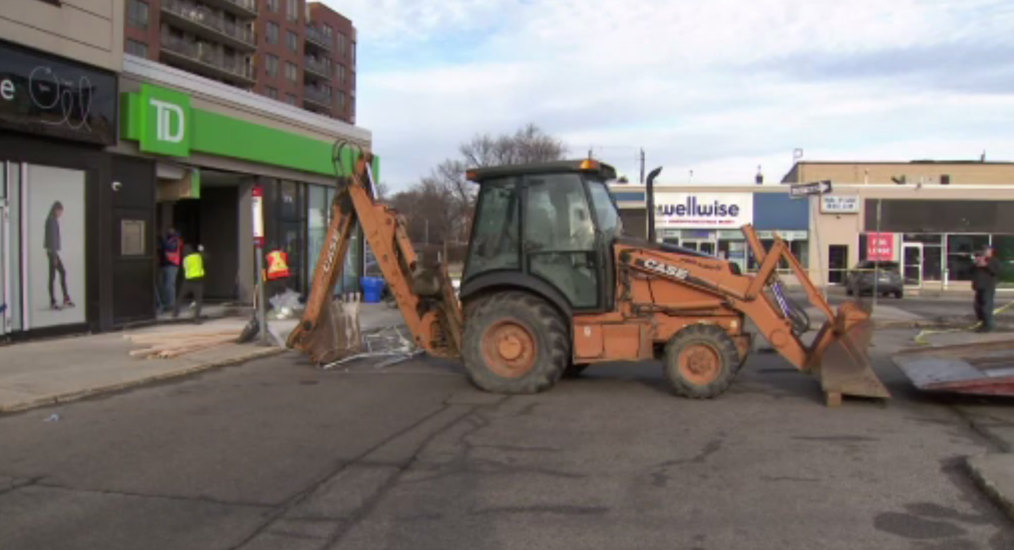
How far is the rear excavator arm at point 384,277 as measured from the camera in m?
9.55

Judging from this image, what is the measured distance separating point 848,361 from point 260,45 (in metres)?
65.0

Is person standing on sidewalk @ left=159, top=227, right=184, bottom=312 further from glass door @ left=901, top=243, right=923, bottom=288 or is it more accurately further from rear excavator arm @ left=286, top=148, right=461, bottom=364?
glass door @ left=901, top=243, right=923, bottom=288

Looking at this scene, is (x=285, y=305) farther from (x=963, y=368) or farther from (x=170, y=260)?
(x=963, y=368)

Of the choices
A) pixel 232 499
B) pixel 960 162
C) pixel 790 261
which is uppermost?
pixel 960 162

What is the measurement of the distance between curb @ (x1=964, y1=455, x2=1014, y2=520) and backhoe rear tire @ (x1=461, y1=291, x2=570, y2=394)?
411 centimetres

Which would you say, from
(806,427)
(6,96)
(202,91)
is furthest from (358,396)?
(202,91)

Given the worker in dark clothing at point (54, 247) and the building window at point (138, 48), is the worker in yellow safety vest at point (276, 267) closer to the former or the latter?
the worker in dark clothing at point (54, 247)

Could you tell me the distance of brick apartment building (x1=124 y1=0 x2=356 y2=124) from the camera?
2119 inches

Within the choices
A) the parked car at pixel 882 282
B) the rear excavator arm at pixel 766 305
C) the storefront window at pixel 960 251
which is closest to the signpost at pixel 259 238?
the rear excavator arm at pixel 766 305

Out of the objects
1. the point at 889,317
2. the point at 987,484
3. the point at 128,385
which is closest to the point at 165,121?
the point at 128,385

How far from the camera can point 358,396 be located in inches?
353

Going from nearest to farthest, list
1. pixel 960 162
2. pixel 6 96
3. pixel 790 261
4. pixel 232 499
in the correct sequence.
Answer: pixel 232 499, pixel 790 261, pixel 6 96, pixel 960 162

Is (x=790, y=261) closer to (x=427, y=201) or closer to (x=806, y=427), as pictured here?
(x=806, y=427)

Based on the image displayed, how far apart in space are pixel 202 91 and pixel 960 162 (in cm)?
4734
